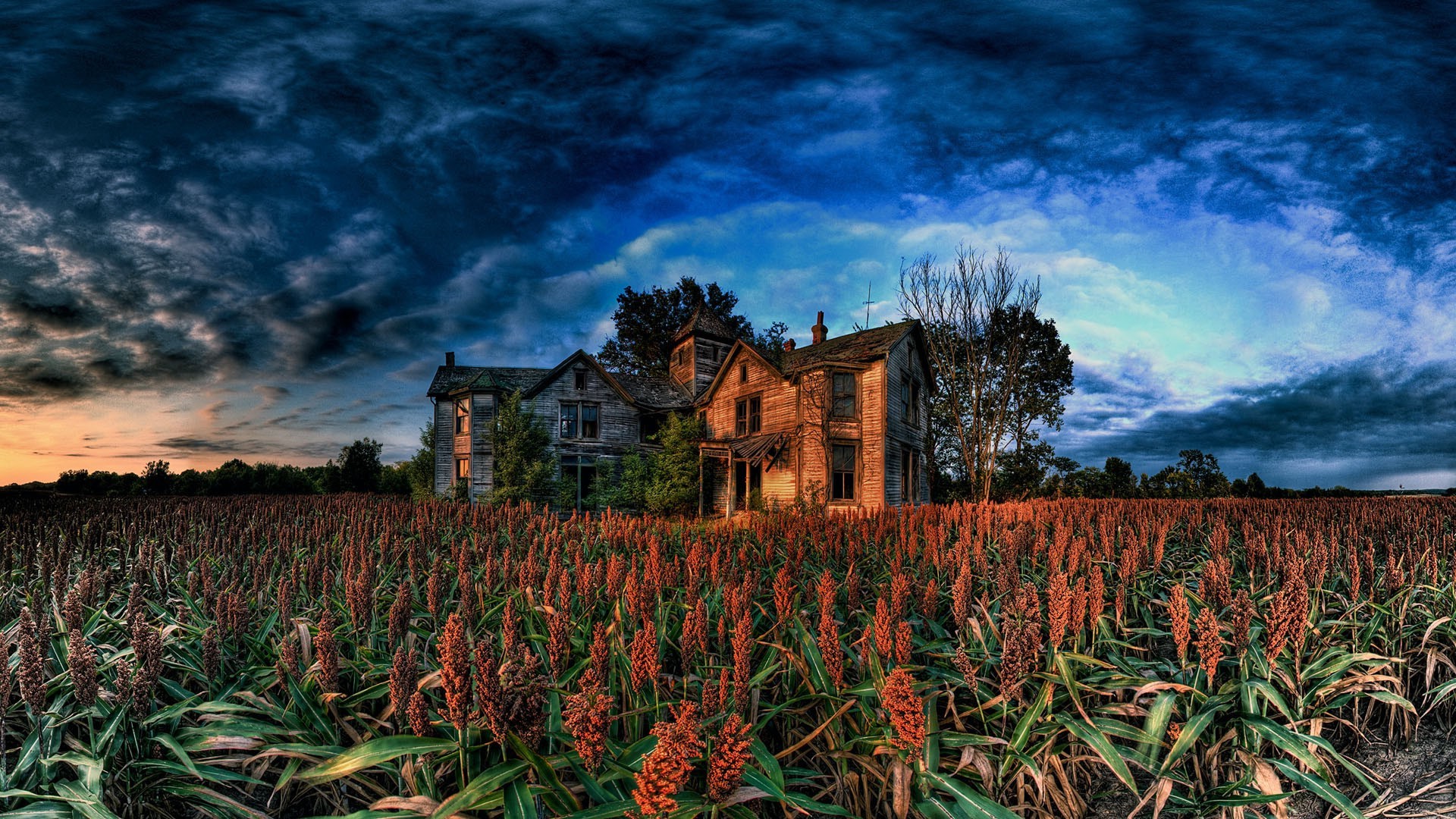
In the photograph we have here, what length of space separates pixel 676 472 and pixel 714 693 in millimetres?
31935

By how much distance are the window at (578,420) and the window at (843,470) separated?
565 inches

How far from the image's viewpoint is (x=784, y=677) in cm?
331

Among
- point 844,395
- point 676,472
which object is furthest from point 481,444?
point 844,395

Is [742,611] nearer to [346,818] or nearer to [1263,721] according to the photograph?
[346,818]

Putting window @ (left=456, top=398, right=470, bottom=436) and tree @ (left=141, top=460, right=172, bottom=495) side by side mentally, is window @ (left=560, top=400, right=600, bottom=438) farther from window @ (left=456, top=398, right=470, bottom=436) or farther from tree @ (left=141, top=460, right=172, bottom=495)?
tree @ (left=141, top=460, right=172, bottom=495)


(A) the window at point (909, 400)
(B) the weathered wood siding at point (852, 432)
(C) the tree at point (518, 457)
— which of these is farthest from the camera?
(C) the tree at point (518, 457)

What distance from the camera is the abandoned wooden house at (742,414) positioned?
95.2 feet

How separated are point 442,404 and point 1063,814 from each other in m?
39.2

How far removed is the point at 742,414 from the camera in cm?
3453

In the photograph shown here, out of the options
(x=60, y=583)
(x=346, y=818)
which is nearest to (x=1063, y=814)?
(x=346, y=818)

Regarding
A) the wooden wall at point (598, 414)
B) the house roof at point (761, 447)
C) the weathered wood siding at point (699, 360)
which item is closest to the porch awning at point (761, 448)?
the house roof at point (761, 447)

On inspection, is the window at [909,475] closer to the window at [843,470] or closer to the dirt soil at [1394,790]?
the window at [843,470]

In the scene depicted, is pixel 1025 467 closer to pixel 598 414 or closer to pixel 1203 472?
pixel 1203 472

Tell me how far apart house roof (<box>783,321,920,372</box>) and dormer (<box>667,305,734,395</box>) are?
7834 millimetres
